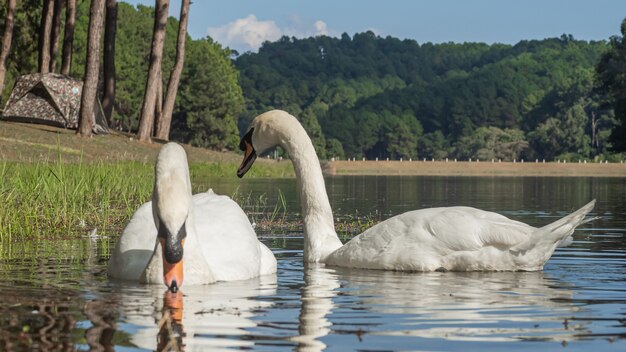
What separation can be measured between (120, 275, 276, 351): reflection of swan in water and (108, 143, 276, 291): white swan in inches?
6.5

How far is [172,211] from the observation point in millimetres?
7746

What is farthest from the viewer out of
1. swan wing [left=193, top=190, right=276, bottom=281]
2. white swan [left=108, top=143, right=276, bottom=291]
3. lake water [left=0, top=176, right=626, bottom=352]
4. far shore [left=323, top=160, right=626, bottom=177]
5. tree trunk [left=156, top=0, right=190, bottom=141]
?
far shore [left=323, top=160, right=626, bottom=177]

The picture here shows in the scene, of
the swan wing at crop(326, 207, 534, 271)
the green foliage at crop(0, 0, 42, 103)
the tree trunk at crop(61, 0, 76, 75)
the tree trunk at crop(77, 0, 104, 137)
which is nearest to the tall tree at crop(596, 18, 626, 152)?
the green foliage at crop(0, 0, 42, 103)

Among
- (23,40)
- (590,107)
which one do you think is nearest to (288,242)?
(23,40)

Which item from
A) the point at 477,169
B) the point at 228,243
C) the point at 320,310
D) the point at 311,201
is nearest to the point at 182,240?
the point at 320,310

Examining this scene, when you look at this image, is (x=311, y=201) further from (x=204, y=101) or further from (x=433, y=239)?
(x=204, y=101)

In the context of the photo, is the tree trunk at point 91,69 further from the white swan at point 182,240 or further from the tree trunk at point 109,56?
the white swan at point 182,240

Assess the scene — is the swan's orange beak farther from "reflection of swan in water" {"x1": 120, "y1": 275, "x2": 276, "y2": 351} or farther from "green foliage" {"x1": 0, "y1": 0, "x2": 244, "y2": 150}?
"green foliage" {"x1": 0, "y1": 0, "x2": 244, "y2": 150}

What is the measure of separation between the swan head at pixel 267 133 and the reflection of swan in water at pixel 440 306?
1.60m

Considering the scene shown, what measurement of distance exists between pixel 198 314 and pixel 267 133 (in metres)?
4.57

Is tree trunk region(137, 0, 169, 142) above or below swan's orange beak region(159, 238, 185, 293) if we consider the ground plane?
above

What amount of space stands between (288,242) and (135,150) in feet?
92.1

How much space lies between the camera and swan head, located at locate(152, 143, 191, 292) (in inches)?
300

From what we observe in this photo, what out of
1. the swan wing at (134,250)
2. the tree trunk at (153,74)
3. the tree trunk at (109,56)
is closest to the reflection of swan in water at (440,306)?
the swan wing at (134,250)
